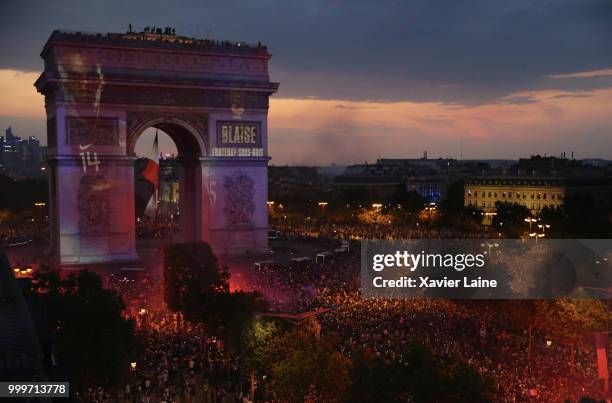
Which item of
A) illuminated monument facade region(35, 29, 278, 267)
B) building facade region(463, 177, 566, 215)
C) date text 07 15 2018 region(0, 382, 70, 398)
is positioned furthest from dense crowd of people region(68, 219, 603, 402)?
building facade region(463, 177, 566, 215)

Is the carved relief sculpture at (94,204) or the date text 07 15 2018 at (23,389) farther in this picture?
the carved relief sculpture at (94,204)

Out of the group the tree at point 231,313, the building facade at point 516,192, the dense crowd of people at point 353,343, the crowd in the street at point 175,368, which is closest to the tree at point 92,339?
the crowd in the street at point 175,368

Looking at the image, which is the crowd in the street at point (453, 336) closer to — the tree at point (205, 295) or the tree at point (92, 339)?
the tree at point (205, 295)

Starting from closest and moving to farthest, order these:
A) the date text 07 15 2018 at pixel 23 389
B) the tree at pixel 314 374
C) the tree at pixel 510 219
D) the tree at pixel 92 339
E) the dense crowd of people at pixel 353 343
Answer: the date text 07 15 2018 at pixel 23 389 < the tree at pixel 314 374 < the tree at pixel 92 339 < the dense crowd of people at pixel 353 343 < the tree at pixel 510 219

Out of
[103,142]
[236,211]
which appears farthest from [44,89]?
[236,211]

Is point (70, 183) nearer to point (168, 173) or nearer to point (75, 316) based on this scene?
point (75, 316)

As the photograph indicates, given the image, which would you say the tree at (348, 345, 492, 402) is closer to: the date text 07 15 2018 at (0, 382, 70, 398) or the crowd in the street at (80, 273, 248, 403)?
the crowd in the street at (80, 273, 248, 403)
